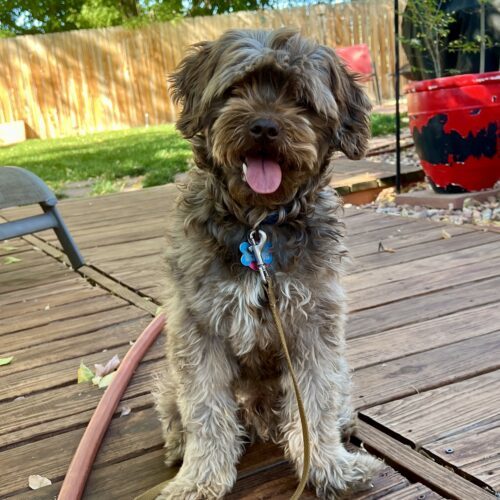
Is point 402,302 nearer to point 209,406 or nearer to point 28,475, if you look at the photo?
point 209,406

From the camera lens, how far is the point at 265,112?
2049 mm

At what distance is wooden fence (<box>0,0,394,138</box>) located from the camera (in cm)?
1762

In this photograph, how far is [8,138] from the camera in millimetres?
17234

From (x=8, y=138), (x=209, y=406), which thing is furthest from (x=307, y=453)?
(x=8, y=138)

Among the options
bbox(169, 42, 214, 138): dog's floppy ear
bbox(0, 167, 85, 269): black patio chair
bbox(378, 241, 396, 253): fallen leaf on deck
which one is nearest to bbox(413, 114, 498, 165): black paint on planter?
bbox(378, 241, 396, 253): fallen leaf on deck

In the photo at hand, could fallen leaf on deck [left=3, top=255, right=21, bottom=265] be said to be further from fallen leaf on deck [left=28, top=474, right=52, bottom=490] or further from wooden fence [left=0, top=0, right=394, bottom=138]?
wooden fence [left=0, top=0, right=394, bottom=138]

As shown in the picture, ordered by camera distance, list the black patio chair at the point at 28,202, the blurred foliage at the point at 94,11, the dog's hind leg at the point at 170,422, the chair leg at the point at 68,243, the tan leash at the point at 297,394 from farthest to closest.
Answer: the blurred foliage at the point at 94,11 < the chair leg at the point at 68,243 < the black patio chair at the point at 28,202 < the dog's hind leg at the point at 170,422 < the tan leash at the point at 297,394

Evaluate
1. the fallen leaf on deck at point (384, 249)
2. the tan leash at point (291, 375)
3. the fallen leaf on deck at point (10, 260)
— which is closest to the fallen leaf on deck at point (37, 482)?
the tan leash at point (291, 375)

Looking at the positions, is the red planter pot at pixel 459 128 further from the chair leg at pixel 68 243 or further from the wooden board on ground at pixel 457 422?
the wooden board on ground at pixel 457 422

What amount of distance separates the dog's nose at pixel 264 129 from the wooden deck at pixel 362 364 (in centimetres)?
120

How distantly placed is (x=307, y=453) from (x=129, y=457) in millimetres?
795

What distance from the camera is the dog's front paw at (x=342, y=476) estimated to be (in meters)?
2.11

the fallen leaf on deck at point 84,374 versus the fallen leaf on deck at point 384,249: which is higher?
the fallen leaf on deck at point 84,374

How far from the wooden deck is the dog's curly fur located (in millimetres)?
170
